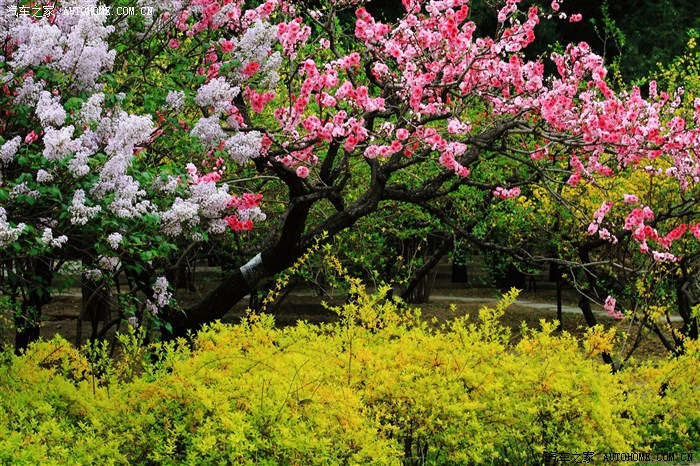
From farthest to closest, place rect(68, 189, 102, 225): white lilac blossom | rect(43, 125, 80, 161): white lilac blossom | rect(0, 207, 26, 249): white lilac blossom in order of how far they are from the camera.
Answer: rect(68, 189, 102, 225): white lilac blossom, rect(43, 125, 80, 161): white lilac blossom, rect(0, 207, 26, 249): white lilac blossom

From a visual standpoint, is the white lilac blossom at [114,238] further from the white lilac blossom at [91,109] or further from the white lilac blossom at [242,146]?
the white lilac blossom at [242,146]

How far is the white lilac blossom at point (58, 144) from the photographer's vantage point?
488 centimetres

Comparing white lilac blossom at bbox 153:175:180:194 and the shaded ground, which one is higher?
white lilac blossom at bbox 153:175:180:194

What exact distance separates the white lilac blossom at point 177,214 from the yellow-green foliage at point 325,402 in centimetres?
74

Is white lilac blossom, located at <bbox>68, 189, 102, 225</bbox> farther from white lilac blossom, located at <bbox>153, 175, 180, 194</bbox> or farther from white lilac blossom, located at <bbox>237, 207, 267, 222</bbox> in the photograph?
white lilac blossom, located at <bbox>237, 207, 267, 222</bbox>

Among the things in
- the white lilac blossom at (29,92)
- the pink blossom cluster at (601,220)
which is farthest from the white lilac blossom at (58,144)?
the pink blossom cluster at (601,220)

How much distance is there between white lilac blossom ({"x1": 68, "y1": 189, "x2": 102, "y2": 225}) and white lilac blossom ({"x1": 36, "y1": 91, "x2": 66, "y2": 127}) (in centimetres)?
45

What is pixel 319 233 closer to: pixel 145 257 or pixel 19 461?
pixel 145 257

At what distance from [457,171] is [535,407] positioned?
322 cm

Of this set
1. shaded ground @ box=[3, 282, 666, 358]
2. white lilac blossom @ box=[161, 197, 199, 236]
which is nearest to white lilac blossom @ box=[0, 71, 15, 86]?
white lilac blossom @ box=[161, 197, 199, 236]

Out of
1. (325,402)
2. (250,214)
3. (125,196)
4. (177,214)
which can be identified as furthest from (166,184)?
(250,214)

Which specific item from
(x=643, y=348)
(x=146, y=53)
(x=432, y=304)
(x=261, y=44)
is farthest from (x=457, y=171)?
(x=432, y=304)

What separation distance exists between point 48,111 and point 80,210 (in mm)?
611

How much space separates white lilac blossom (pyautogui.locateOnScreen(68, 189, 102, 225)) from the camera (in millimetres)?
5004
